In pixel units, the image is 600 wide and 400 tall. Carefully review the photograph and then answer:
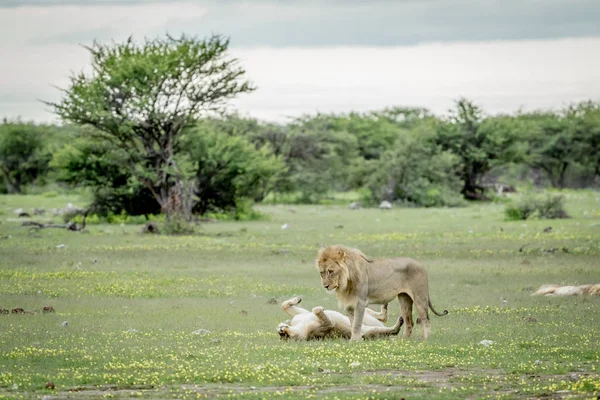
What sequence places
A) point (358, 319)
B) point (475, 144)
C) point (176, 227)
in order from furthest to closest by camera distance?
point (475, 144) → point (176, 227) → point (358, 319)

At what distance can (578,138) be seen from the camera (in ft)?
284

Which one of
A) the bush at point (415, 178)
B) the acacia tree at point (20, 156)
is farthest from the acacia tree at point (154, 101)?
the acacia tree at point (20, 156)

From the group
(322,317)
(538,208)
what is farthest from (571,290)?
(538,208)

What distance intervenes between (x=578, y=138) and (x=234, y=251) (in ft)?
202

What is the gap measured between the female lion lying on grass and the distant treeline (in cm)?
2955

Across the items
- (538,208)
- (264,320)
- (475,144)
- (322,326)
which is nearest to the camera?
(322,326)

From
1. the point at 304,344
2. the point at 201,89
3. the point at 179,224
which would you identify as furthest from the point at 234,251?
the point at 304,344

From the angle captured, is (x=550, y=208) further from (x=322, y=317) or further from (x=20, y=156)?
(x=20, y=156)

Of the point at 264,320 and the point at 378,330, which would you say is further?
the point at 264,320

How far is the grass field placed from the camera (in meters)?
11.0

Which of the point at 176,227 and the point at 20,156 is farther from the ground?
the point at 20,156

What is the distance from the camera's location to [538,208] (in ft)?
148

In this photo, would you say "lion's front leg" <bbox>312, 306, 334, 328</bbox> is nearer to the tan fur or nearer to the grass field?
the grass field

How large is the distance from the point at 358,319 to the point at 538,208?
32.5m
